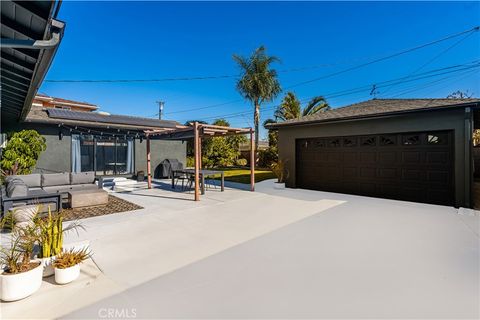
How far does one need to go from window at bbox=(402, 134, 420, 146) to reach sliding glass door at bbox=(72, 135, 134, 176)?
13928mm

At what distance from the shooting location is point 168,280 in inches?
125

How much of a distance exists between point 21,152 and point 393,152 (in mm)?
15125

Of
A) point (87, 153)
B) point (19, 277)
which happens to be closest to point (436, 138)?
point (19, 277)

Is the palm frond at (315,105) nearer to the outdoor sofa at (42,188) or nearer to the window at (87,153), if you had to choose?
the window at (87,153)

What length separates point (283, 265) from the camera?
3.61 metres

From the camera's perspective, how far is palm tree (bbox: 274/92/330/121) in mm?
20734

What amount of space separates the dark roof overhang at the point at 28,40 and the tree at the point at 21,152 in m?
5.72

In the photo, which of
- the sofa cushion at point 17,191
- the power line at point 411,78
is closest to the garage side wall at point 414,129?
the power line at point 411,78

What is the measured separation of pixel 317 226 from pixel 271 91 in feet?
55.9

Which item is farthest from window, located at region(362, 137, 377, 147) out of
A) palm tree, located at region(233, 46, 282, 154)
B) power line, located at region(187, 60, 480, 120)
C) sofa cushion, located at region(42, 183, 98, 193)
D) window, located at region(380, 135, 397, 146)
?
palm tree, located at region(233, 46, 282, 154)

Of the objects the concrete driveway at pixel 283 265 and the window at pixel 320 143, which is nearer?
the concrete driveway at pixel 283 265

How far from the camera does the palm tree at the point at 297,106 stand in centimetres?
A: 2073

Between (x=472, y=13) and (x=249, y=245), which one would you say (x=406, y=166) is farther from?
(x=472, y=13)

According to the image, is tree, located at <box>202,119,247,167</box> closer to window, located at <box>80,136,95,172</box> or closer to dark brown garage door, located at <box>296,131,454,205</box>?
window, located at <box>80,136,95,172</box>
